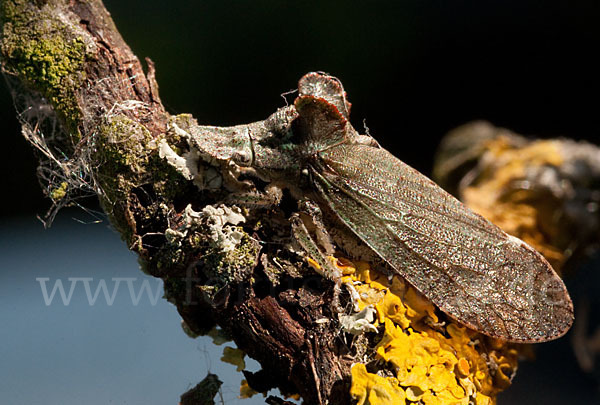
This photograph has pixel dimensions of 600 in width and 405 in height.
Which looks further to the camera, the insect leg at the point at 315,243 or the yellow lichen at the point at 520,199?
the yellow lichen at the point at 520,199

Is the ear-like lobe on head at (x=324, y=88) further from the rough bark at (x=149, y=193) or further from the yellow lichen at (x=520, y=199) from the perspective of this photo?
the yellow lichen at (x=520, y=199)

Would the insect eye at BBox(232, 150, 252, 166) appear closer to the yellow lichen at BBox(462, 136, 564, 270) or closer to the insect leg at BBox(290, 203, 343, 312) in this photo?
the insect leg at BBox(290, 203, 343, 312)

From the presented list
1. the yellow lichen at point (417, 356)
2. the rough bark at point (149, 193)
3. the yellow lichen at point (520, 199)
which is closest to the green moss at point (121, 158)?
the rough bark at point (149, 193)

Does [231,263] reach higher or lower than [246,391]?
higher

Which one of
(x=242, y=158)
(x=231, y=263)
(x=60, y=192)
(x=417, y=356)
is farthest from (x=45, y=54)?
(x=417, y=356)

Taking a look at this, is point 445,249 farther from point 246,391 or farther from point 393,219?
point 246,391

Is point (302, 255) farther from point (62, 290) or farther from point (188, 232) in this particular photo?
point (62, 290)
